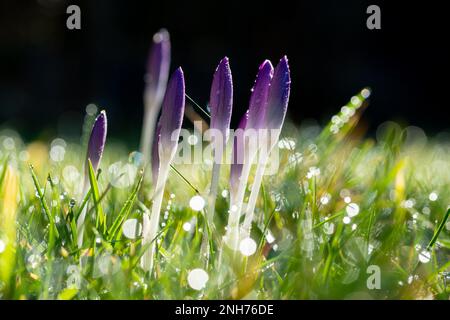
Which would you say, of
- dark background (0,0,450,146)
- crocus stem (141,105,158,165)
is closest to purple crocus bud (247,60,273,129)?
crocus stem (141,105,158,165)

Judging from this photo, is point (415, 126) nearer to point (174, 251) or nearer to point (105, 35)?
point (105, 35)

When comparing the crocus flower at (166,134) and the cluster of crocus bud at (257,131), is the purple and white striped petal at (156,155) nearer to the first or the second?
the crocus flower at (166,134)

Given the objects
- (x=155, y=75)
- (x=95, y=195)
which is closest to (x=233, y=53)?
(x=155, y=75)

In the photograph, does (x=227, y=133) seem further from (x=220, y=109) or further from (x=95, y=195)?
(x=95, y=195)

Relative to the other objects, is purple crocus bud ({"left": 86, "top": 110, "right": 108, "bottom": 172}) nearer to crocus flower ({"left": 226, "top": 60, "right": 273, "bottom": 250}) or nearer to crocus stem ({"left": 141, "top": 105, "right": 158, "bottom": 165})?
crocus flower ({"left": 226, "top": 60, "right": 273, "bottom": 250})

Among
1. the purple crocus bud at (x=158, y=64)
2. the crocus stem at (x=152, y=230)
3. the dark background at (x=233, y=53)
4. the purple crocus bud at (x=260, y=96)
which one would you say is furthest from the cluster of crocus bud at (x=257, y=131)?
the dark background at (x=233, y=53)

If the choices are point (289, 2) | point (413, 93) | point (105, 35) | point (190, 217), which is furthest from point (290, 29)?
point (190, 217)
